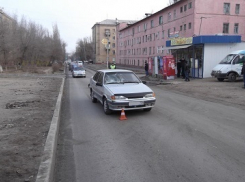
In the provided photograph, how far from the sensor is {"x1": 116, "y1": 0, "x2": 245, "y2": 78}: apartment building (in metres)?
21.3

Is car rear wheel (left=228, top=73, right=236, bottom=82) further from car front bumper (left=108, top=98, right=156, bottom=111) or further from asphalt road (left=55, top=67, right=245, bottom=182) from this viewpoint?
car front bumper (left=108, top=98, right=156, bottom=111)

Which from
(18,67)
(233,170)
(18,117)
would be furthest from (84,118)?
(18,67)

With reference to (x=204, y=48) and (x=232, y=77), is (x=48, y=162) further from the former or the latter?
(x=204, y=48)

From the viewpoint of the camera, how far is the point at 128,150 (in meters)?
4.98

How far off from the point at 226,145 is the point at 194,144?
66 cm

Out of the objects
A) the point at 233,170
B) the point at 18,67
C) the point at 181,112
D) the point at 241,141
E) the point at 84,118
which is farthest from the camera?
the point at 18,67

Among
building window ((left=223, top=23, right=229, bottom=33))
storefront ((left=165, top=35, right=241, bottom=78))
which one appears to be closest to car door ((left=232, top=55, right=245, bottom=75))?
storefront ((left=165, top=35, right=241, bottom=78))

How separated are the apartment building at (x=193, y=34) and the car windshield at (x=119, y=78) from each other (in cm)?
1326

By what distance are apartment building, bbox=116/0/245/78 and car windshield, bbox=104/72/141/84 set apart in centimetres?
1326

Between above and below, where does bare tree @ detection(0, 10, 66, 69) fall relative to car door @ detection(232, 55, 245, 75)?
above

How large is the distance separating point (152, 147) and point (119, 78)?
458 centimetres

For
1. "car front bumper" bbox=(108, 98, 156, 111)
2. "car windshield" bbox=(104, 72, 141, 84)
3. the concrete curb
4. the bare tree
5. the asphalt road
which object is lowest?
the asphalt road

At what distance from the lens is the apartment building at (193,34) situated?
69.8ft

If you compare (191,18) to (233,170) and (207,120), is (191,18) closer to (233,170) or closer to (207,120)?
(207,120)
